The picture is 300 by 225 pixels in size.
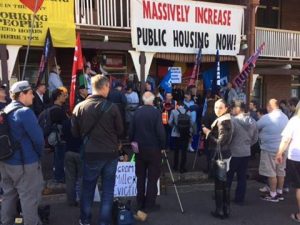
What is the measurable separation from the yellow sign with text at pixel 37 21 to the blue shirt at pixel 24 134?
4824 millimetres

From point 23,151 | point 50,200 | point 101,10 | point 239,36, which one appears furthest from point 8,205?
point 239,36

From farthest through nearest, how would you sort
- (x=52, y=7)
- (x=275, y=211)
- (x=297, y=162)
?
(x=52, y=7) → (x=275, y=211) → (x=297, y=162)

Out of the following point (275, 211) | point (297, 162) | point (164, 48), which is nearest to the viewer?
point (297, 162)

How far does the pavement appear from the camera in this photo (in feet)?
20.1

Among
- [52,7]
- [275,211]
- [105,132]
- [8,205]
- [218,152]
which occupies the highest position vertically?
[52,7]

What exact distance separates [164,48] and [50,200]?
6415mm

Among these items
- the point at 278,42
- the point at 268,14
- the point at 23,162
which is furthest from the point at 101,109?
the point at 268,14

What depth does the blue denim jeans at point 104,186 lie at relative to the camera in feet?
17.3

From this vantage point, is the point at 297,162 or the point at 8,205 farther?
the point at 297,162

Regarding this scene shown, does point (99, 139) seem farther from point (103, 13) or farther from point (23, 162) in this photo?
point (103, 13)

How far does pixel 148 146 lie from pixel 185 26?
6.87 m

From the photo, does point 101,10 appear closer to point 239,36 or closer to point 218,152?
point 239,36

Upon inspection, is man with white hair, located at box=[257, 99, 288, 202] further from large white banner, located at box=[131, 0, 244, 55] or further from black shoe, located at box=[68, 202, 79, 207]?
large white banner, located at box=[131, 0, 244, 55]

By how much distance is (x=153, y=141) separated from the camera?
6270 mm
